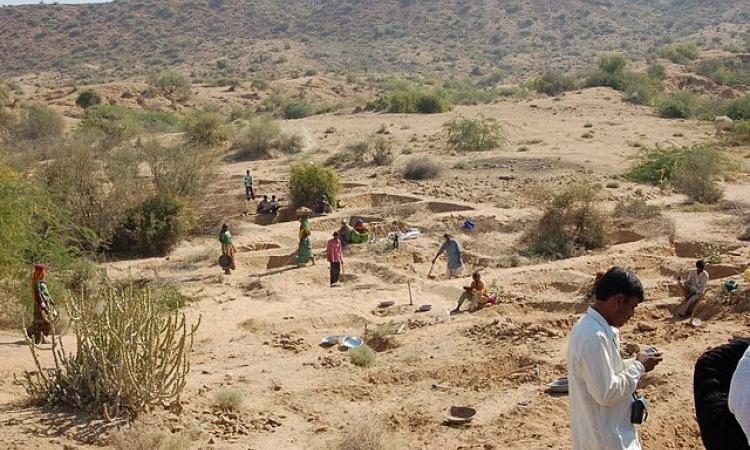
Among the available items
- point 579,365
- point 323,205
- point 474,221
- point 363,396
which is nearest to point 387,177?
point 323,205

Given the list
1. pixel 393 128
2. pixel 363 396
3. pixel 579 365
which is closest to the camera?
pixel 579 365

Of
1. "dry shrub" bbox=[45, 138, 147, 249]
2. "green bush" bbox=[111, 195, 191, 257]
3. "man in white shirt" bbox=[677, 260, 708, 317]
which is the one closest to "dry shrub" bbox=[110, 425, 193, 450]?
"man in white shirt" bbox=[677, 260, 708, 317]

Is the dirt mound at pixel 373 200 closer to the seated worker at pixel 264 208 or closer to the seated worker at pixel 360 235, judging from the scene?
the seated worker at pixel 264 208

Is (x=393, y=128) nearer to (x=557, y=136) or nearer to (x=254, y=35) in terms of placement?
(x=557, y=136)

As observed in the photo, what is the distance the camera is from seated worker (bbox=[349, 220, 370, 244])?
1761 centimetres

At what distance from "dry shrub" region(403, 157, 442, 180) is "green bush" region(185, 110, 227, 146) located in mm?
10671

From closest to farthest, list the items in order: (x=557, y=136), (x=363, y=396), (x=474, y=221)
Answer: (x=363, y=396)
(x=474, y=221)
(x=557, y=136)

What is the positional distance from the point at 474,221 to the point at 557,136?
1385 cm

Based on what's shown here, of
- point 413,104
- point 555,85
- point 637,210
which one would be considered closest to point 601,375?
point 637,210

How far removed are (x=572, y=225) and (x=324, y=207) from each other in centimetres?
684

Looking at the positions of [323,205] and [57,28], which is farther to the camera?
[57,28]

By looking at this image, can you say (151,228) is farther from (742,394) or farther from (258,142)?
(742,394)

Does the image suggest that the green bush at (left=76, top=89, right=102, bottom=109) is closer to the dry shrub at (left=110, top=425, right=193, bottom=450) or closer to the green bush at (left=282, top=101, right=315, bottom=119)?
the green bush at (left=282, top=101, right=315, bottom=119)

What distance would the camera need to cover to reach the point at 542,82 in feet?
154
